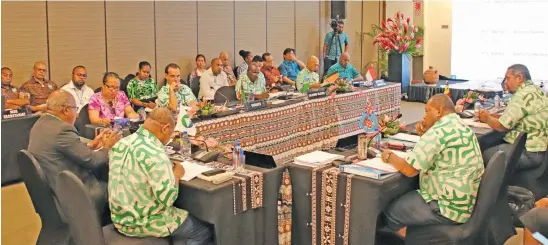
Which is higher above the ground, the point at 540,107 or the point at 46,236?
the point at 540,107

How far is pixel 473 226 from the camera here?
3.23 metres

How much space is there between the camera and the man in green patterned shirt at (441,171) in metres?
3.19

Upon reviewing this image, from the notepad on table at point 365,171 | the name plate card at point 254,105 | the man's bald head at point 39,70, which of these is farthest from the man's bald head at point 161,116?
the man's bald head at point 39,70

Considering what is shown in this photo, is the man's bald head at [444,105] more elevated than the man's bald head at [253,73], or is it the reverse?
the man's bald head at [253,73]

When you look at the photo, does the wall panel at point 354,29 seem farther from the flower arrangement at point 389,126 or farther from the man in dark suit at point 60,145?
the man in dark suit at point 60,145

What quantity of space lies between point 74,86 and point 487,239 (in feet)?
14.5

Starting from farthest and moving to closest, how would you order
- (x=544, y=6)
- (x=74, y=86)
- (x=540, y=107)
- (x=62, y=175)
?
(x=544, y=6) → (x=74, y=86) → (x=540, y=107) → (x=62, y=175)

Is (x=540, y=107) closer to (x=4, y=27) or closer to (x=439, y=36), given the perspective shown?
(x=4, y=27)

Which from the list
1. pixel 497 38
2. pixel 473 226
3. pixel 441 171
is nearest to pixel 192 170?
pixel 441 171

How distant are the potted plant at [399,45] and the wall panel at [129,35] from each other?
14.7ft

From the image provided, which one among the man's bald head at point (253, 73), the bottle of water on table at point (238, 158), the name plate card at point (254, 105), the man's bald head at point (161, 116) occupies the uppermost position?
the man's bald head at point (253, 73)

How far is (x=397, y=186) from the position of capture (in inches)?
131

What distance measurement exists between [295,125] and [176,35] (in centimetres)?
313

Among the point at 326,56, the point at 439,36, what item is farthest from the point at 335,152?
the point at 439,36
